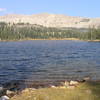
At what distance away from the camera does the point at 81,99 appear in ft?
46.9

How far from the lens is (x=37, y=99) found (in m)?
14.4

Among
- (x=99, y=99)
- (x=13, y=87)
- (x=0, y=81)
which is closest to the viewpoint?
(x=99, y=99)

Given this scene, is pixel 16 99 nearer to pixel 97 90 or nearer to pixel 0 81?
pixel 97 90

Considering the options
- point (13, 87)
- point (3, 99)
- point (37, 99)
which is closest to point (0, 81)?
point (13, 87)

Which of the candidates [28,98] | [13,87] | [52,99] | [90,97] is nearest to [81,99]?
[90,97]

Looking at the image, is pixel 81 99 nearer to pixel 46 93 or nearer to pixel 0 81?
pixel 46 93

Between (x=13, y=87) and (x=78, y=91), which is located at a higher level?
(x=78, y=91)

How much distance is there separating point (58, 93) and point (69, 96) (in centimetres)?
84

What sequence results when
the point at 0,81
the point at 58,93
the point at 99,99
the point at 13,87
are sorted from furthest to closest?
1. the point at 0,81
2. the point at 13,87
3. the point at 58,93
4. the point at 99,99

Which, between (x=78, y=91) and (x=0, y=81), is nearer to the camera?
(x=78, y=91)

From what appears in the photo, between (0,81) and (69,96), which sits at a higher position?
(69,96)

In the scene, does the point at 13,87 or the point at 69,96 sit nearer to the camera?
the point at 69,96

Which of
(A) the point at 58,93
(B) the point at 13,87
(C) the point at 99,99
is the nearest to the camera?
(C) the point at 99,99

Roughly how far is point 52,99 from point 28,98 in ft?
4.44
